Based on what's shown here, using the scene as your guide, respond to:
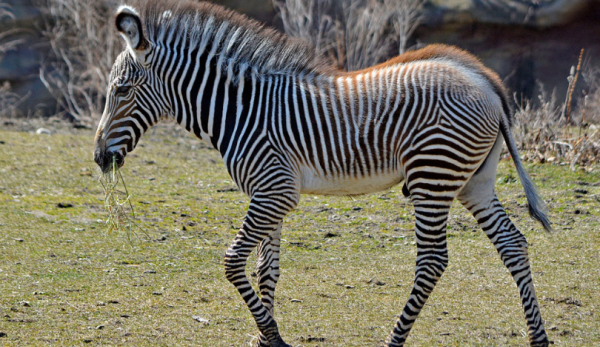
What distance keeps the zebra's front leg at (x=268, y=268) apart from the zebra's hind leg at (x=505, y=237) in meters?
1.48

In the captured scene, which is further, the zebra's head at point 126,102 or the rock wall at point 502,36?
the rock wall at point 502,36

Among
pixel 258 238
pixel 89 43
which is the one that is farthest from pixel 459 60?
pixel 89 43

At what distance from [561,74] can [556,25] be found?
113 cm

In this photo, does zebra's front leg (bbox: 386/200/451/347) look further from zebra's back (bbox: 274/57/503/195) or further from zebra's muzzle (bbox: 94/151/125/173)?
zebra's muzzle (bbox: 94/151/125/173)

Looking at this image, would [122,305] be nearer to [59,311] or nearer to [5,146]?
[59,311]

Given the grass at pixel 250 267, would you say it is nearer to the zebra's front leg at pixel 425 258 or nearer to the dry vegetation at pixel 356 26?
the zebra's front leg at pixel 425 258

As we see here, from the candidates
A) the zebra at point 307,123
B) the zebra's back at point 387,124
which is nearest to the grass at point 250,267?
the zebra at point 307,123

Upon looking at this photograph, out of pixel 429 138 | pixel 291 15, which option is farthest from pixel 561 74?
pixel 429 138

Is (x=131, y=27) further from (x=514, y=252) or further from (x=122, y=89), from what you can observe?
(x=514, y=252)

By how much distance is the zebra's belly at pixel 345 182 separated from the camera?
15.1 feet

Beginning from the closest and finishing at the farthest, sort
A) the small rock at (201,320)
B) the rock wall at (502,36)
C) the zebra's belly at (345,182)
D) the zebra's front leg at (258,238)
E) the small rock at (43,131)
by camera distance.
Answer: the zebra's front leg at (258,238)
the zebra's belly at (345,182)
the small rock at (201,320)
the small rock at (43,131)
the rock wall at (502,36)

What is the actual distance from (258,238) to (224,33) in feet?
5.11

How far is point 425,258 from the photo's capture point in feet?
14.6

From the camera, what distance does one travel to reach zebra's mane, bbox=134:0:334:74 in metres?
4.68
